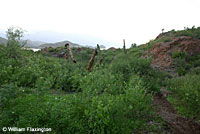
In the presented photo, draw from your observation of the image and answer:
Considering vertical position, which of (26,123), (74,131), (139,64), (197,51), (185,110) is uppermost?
(197,51)

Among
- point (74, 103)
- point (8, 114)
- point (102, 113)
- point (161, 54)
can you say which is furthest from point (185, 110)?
point (161, 54)

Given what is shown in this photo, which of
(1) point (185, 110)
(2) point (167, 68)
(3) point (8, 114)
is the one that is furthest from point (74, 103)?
(2) point (167, 68)

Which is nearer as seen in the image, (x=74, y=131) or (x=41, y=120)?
(x=74, y=131)

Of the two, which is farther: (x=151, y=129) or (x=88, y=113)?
(x=151, y=129)

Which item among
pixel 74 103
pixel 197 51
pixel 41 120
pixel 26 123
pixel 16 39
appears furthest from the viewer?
pixel 197 51

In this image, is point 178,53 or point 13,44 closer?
point 13,44

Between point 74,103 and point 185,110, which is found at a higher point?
point 74,103

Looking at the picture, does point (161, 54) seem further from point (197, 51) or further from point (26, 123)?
point (26, 123)

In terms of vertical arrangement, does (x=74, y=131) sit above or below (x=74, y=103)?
below

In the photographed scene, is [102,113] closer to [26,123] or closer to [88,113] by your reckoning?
[88,113]

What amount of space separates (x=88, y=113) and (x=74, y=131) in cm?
39

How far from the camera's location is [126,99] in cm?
351

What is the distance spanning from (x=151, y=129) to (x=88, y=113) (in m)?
1.46

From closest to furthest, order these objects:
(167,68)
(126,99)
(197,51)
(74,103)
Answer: (74,103)
(126,99)
(167,68)
(197,51)
